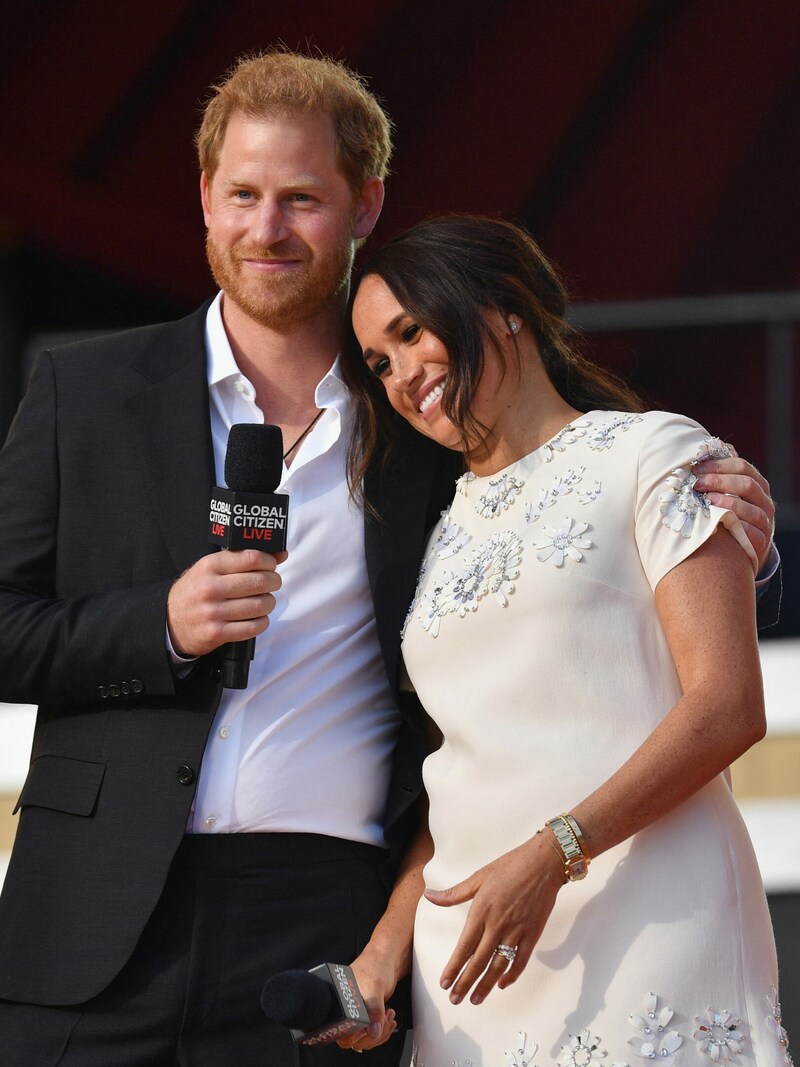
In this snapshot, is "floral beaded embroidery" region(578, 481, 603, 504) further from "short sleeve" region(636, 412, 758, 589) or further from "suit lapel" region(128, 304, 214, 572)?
"suit lapel" region(128, 304, 214, 572)

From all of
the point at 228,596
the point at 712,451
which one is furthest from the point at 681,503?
the point at 228,596

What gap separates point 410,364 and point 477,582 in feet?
1.17

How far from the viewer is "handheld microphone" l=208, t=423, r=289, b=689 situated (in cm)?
168

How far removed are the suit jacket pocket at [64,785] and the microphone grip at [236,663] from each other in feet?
1.10

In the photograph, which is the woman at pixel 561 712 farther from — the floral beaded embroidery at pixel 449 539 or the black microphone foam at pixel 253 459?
the black microphone foam at pixel 253 459

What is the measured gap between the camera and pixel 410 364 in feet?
6.68

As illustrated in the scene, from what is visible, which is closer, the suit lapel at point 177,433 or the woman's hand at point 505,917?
the woman's hand at point 505,917

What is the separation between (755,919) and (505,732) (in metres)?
0.40

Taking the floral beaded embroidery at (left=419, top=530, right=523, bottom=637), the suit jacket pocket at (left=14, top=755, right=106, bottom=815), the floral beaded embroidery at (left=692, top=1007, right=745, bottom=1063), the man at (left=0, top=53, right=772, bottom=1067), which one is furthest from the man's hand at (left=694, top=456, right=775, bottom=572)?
the suit jacket pocket at (left=14, top=755, right=106, bottom=815)

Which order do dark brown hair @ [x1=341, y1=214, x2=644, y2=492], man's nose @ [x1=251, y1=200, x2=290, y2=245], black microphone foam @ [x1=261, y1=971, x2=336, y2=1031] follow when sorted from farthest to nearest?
man's nose @ [x1=251, y1=200, x2=290, y2=245] → dark brown hair @ [x1=341, y1=214, x2=644, y2=492] → black microphone foam @ [x1=261, y1=971, x2=336, y2=1031]

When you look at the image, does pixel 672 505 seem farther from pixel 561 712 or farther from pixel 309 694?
pixel 309 694

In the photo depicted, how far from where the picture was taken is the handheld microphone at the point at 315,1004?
1.54 m

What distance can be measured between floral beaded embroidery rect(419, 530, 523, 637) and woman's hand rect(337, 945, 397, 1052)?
0.47 m

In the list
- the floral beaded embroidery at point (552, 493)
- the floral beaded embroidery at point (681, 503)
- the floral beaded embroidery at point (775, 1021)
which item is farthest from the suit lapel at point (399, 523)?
the floral beaded embroidery at point (775, 1021)
